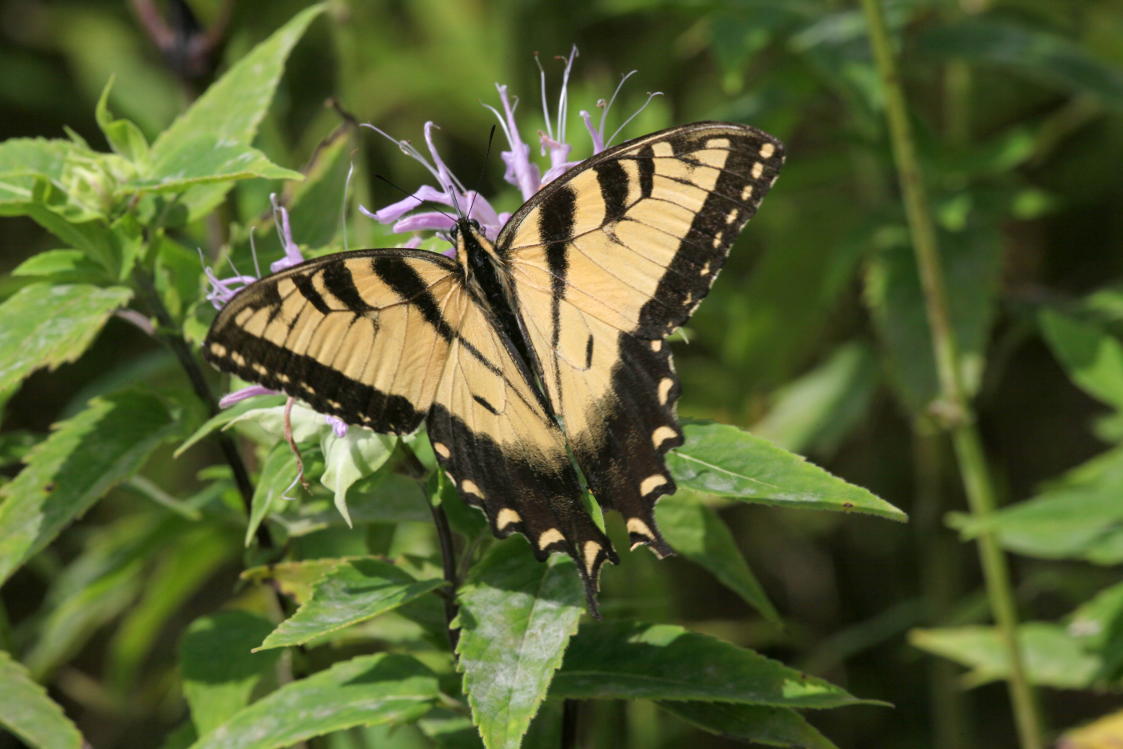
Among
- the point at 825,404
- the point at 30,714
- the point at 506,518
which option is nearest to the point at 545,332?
the point at 506,518

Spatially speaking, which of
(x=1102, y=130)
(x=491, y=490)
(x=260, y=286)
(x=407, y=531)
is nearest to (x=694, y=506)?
(x=491, y=490)

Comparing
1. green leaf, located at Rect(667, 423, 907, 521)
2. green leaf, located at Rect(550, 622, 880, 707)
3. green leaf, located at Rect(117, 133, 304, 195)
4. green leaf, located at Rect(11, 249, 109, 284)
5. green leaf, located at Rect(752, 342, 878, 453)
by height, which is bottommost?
green leaf, located at Rect(752, 342, 878, 453)

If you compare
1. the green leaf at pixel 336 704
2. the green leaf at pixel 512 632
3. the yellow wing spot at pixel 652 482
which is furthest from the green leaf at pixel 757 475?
the green leaf at pixel 336 704

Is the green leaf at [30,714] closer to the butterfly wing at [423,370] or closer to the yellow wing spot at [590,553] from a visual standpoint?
the butterfly wing at [423,370]

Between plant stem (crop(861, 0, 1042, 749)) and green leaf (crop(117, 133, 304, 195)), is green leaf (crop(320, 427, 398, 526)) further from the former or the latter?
plant stem (crop(861, 0, 1042, 749))

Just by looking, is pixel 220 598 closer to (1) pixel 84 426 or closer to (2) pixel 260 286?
(1) pixel 84 426

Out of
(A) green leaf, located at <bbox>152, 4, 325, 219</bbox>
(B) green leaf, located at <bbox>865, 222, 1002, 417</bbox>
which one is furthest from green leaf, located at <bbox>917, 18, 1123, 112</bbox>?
(A) green leaf, located at <bbox>152, 4, 325, 219</bbox>
